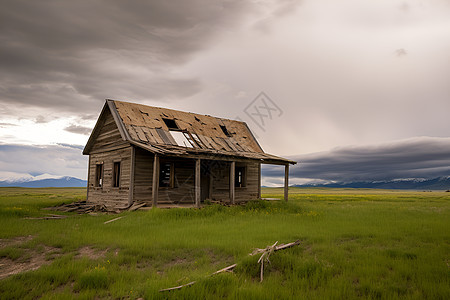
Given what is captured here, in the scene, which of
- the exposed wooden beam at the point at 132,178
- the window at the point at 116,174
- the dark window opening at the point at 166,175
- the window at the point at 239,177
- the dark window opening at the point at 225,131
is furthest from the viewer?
the dark window opening at the point at 225,131

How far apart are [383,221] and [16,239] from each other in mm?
13496

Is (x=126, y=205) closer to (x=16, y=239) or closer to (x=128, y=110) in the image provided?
(x=128, y=110)

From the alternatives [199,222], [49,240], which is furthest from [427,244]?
[49,240]

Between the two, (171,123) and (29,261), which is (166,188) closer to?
(171,123)

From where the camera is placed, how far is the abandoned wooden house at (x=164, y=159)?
→ 17.6 m

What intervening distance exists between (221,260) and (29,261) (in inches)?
178

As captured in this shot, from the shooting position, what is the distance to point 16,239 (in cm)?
948

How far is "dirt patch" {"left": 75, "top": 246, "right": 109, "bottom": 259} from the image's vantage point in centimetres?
762

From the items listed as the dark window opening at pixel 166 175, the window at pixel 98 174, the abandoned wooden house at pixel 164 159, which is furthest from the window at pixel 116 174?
the dark window opening at pixel 166 175

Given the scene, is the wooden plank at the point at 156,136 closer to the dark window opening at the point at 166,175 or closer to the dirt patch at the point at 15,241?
the dark window opening at the point at 166,175

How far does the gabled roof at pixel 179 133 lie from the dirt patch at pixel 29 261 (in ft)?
25.6

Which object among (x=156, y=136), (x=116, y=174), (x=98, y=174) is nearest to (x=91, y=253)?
(x=156, y=136)

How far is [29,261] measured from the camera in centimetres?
738

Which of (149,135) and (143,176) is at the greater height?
(149,135)
